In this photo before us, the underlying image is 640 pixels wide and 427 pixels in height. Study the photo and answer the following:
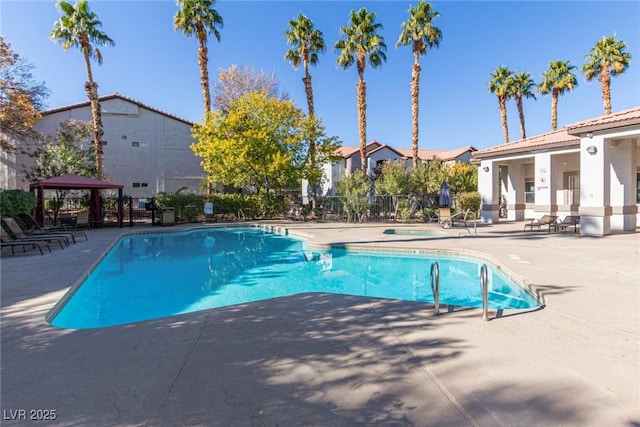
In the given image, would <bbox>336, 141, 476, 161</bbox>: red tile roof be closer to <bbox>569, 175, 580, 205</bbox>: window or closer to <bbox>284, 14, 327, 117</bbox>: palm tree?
<bbox>284, 14, 327, 117</bbox>: palm tree


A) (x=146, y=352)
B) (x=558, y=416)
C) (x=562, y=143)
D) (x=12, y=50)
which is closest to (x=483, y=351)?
(x=558, y=416)

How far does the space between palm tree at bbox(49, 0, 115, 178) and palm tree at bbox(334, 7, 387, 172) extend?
1552 centimetres

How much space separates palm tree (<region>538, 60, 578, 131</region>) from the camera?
92.6ft

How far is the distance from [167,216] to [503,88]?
29.3 metres

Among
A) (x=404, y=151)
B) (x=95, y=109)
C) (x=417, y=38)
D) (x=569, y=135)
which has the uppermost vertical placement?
(x=417, y=38)

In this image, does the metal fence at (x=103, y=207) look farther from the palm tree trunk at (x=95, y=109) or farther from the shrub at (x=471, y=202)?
the shrub at (x=471, y=202)

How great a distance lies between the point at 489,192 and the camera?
18984 millimetres

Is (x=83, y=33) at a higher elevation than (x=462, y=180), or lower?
higher

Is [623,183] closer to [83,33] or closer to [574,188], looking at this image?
[574,188]

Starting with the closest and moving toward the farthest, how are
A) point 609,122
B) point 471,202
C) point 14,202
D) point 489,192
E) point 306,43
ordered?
1. point 609,122
2. point 14,202
3. point 489,192
4. point 471,202
5. point 306,43

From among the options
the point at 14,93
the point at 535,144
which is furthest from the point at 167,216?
the point at 535,144

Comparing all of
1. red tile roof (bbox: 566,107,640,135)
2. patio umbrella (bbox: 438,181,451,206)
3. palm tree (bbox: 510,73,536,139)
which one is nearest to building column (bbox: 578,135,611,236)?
red tile roof (bbox: 566,107,640,135)

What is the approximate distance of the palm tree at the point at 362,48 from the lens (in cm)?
2336

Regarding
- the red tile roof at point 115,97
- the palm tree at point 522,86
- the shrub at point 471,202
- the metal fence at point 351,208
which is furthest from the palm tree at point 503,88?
the red tile roof at point 115,97
